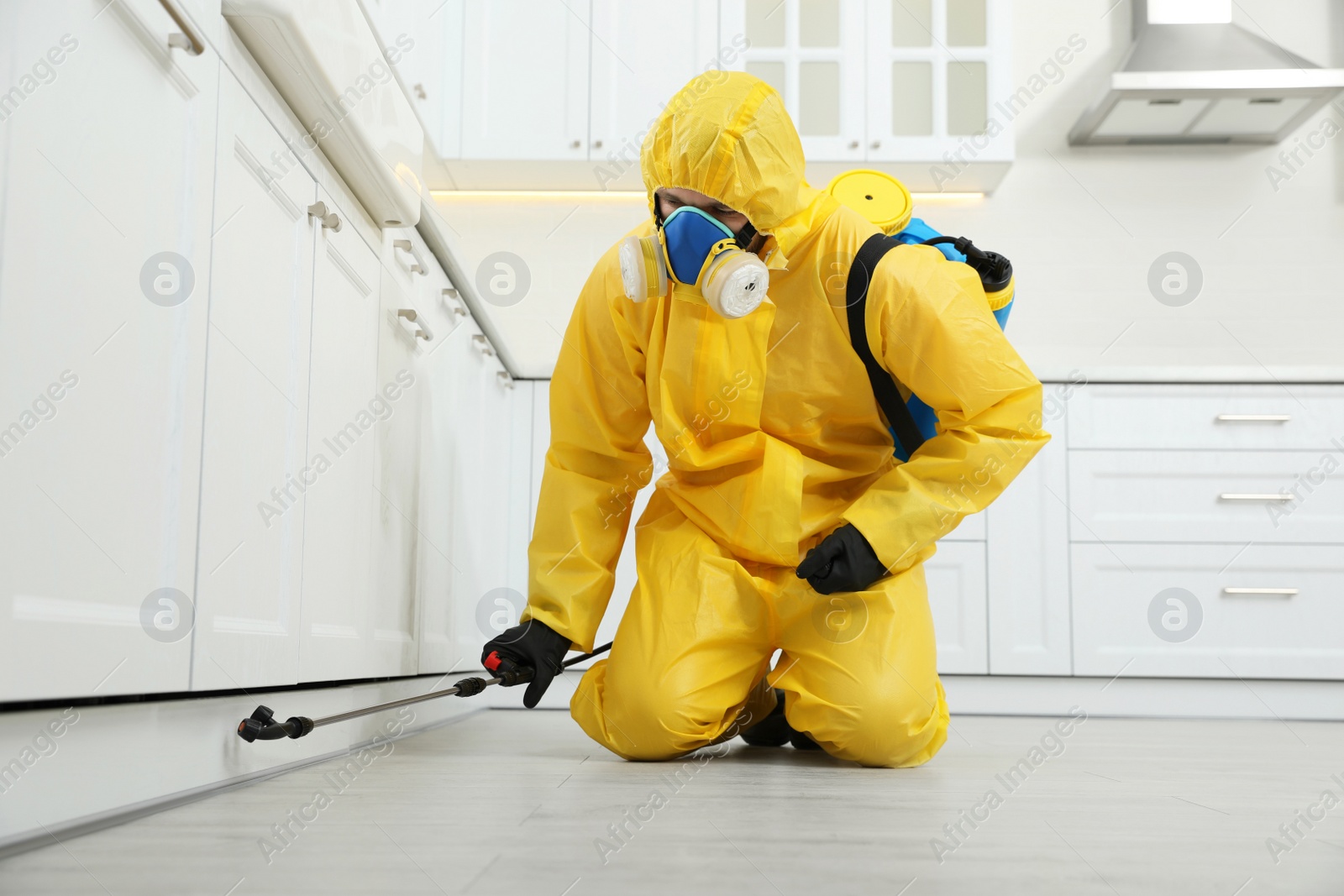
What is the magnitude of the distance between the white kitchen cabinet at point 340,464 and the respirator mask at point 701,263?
337 mm

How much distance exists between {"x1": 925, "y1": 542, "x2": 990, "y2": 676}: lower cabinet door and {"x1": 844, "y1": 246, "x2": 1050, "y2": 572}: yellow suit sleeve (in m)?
1.03

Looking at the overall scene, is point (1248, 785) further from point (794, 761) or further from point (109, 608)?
point (109, 608)

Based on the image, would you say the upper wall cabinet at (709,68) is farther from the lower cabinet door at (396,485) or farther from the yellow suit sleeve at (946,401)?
the yellow suit sleeve at (946,401)

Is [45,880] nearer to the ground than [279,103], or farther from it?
nearer to the ground

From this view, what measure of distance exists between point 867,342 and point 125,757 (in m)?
0.86

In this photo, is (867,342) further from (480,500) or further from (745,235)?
(480,500)

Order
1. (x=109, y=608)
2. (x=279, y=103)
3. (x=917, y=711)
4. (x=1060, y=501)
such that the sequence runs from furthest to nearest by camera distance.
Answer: (x=1060, y=501), (x=917, y=711), (x=279, y=103), (x=109, y=608)

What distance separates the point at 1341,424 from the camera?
225 cm

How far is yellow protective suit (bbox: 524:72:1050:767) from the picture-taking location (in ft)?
3.96

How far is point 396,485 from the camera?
1.44 metres

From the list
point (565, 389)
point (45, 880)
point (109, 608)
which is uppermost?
point (565, 389)

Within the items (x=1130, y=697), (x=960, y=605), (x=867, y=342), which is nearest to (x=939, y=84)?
(x=960, y=605)

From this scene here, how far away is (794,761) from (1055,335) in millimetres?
1944

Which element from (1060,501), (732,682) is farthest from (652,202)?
(1060,501)
